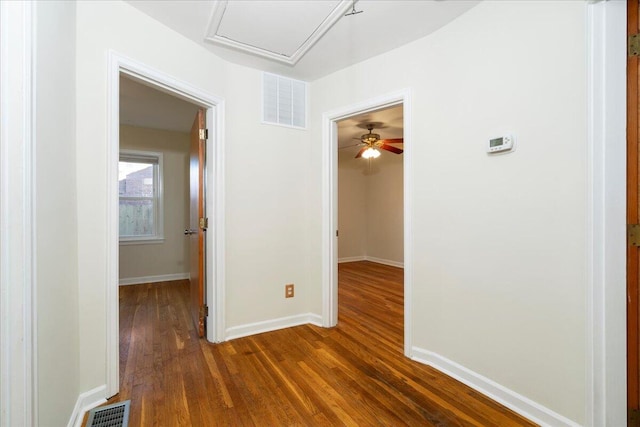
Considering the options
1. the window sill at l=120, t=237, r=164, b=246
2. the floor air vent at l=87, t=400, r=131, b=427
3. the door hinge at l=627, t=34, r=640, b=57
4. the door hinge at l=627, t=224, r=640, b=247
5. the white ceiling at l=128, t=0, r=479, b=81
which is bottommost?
the floor air vent at l=87, t=400, r=131, b=427

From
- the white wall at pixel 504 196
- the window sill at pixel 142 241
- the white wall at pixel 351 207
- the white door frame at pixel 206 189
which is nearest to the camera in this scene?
the white wall at pixel 504 196

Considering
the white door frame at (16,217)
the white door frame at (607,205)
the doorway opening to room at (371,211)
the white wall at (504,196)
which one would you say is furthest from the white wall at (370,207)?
the white door frame at (16,217)

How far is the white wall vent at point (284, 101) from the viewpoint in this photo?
263cm

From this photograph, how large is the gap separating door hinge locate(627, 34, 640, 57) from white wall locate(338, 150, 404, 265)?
179 inches

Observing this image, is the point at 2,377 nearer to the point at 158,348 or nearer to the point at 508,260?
the point at 158,348

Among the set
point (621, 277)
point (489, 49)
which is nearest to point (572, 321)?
point (621, 277)

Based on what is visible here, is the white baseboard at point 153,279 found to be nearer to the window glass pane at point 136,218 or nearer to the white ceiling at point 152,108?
the window glass pane at point 136,218

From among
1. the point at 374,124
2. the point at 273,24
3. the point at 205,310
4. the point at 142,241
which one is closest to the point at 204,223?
the point at 205,310

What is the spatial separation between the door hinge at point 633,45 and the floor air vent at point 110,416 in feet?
9.96

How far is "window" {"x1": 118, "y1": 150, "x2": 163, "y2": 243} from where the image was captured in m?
4.45

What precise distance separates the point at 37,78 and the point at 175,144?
398 centimetres

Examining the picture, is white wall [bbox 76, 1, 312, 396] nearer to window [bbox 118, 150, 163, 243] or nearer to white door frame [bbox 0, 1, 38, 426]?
white door frame [bbox 0, 1, 38, 426]

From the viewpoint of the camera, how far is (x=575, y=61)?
4.44 ft

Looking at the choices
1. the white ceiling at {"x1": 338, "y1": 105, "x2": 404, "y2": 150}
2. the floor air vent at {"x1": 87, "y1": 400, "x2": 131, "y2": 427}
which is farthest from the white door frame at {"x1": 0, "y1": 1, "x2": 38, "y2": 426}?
the white ceiling at {"x1": 338, "y1": 105, "x2": 404, "y2": 150}
